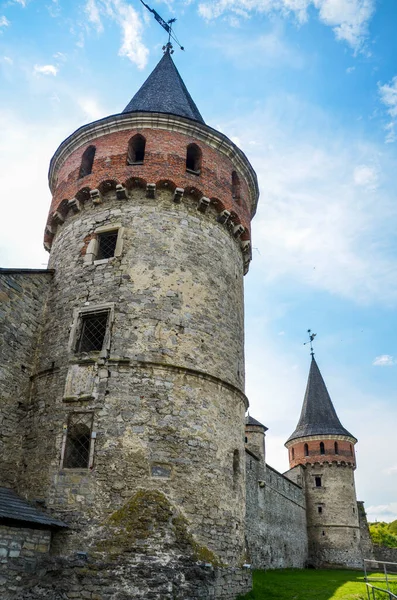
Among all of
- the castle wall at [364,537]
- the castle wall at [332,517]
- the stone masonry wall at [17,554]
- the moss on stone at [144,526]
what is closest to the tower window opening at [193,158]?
the moss on stone at [144,526]

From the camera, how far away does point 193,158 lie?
13.9m

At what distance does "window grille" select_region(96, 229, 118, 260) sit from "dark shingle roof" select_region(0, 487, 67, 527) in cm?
572

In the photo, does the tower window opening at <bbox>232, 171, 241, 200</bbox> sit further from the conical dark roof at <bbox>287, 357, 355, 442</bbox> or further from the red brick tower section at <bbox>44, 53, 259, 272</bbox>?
the conical dark roof at <bbox>287, 357, 355, 442</bbox>

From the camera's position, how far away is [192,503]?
9.72 metres

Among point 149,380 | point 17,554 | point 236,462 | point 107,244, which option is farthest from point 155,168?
point 17,554

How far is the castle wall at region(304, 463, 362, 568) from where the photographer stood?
33812 mm

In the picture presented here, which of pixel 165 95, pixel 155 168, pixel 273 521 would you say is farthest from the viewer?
pixel 273 521

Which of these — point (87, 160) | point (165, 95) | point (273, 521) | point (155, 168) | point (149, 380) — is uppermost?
point (165, 95)

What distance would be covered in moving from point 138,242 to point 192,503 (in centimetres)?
604

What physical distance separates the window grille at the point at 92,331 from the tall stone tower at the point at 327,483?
95.9 feet

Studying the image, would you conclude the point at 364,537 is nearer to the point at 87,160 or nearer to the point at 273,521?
the point at 273,521

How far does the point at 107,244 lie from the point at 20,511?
6358 millimetres

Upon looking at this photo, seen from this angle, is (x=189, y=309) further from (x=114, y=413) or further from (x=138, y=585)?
(x=138, y=585)

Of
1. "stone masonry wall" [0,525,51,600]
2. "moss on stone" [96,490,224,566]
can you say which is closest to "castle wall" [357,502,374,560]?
"moss on stone" [96,490,224,566]
